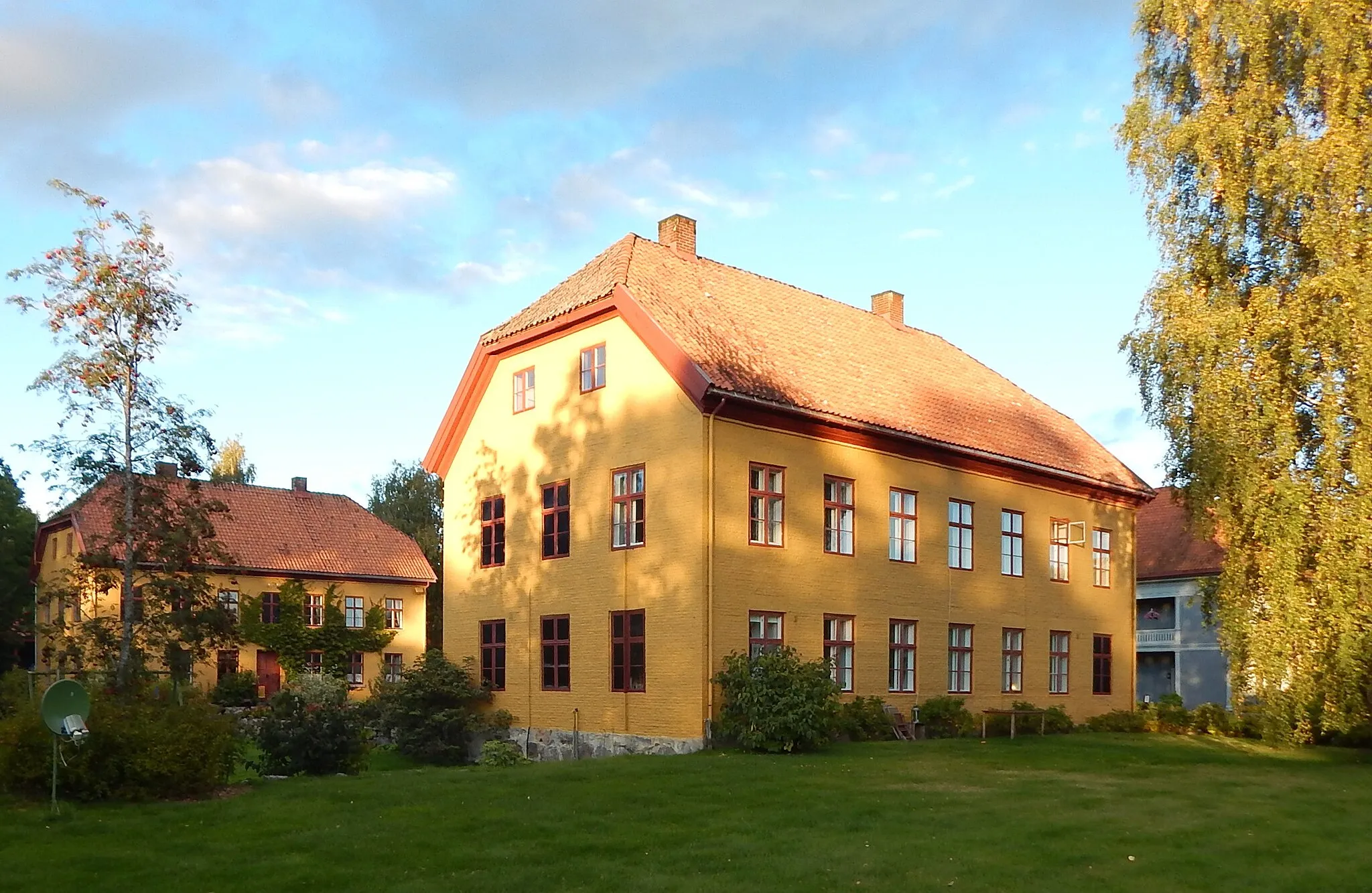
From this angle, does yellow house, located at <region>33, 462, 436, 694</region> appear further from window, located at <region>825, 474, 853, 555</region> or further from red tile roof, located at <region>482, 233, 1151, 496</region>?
window, located at <region>825, 474, 853, 555</region>

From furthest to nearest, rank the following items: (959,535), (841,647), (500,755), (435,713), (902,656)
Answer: (959,535) → (435,713) → (902,656) → (841,647) → (500,755)

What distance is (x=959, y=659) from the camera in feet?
94.0

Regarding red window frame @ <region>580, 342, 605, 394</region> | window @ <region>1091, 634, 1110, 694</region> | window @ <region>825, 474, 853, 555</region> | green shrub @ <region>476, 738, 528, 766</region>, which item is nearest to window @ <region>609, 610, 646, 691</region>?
green shrub @ <region>476, 738, 528, 766</region>

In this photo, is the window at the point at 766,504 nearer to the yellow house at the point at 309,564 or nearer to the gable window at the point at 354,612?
the yellow house at the point at 309,564

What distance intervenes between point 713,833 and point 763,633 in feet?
32.7

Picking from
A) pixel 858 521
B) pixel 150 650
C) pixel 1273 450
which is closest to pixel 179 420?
pixel 150 650

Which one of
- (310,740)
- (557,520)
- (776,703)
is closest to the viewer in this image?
(310,740)

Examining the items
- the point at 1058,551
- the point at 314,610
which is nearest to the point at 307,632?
the point at 314,610

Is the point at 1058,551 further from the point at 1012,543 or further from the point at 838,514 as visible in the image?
the point at 838,514

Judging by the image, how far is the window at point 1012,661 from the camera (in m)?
29.9

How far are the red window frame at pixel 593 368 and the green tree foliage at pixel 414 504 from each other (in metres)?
41.9

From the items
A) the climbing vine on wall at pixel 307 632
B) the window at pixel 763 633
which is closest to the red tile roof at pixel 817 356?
the window at pixel 763 633

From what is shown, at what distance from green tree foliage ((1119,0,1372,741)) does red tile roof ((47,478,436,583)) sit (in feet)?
108

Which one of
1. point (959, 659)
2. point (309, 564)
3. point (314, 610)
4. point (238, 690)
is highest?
point (309, 564)
